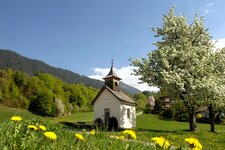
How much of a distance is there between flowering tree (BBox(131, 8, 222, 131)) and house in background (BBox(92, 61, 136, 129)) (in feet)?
31.6

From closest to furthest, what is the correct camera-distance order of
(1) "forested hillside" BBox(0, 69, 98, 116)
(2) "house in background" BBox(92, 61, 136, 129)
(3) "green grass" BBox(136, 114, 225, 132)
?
(3) "green grass" BBox(136, 114, 225, 132), (2) "house in background" BBox(92, 61, 136, 129), (1) "forested hillside" BBox(0, 69, 98, 116)

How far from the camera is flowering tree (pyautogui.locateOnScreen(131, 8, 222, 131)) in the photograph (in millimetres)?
30891

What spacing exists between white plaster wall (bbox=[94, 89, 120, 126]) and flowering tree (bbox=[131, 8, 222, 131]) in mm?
9693

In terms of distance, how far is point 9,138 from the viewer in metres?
3.56

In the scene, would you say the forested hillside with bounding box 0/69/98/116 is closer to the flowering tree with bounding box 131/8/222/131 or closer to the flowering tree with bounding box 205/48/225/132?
the flowering tree with bounding box 131/8/222/131

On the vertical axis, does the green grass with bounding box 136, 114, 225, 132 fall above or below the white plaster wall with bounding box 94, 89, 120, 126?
below

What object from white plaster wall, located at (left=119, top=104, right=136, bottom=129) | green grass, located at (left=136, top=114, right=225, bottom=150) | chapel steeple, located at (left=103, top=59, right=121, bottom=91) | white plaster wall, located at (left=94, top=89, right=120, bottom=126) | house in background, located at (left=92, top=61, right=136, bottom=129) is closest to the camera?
green grass, located at (left=136, top=114, right=225, bottom=150)

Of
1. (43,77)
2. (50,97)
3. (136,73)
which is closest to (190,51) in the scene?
(136,73)

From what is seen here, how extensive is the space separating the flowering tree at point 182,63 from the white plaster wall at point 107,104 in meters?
9.69

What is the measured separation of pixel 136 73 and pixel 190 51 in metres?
5.75

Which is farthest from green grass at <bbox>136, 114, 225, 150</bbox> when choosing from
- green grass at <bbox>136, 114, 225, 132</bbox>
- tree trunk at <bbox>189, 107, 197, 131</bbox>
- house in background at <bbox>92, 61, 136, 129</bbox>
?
house in background at <bbox>92, 61, 136, 129</bbox>

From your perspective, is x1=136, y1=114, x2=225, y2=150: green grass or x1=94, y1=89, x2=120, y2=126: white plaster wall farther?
x1=94, y1=89, x2=120, y2=126: white plaster wall

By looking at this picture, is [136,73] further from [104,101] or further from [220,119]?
[220,119]

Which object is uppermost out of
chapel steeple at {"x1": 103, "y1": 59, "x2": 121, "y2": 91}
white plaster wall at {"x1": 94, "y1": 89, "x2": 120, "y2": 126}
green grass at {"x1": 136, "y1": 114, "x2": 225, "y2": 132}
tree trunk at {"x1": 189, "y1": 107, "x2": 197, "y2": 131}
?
chapel steeple at {"x1": 103, "y1": 59, "x2": 121, "y2": 91}
